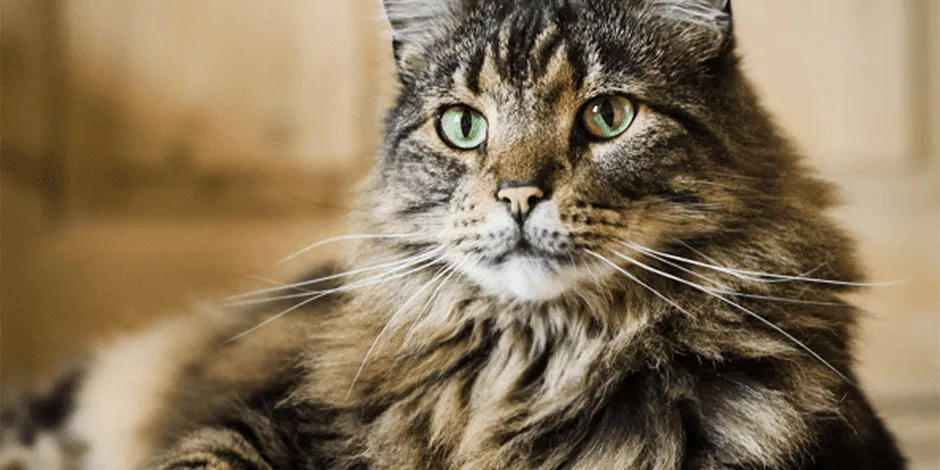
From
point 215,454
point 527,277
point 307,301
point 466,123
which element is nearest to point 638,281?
point 527,277

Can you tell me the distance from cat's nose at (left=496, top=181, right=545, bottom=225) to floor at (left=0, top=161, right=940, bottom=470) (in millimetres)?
1588

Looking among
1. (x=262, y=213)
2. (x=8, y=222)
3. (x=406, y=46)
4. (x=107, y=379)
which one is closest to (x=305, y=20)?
(x=262, y=213)

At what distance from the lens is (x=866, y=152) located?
2785 mm

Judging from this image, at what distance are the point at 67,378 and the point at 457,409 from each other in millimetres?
1181

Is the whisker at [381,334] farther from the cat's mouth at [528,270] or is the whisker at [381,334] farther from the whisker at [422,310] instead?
the cat's mouth at [528,270]

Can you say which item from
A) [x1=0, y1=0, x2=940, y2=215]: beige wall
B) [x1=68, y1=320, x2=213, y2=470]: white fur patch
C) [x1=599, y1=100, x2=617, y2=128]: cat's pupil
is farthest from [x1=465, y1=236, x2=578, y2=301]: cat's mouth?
[x1=0, y1=0, x2=940, y2=215]: beige wall

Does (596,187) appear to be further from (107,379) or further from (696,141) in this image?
(107,379)

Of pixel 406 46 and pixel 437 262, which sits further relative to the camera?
pixel 406 46

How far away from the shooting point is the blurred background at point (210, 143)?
9.13 feet

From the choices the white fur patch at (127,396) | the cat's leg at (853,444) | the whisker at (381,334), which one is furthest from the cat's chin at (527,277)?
the white fur patch at (127,396)

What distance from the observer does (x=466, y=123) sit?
1341mm

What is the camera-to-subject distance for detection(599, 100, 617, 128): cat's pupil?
1.25 metres

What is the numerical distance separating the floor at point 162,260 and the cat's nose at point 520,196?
159 centimetres

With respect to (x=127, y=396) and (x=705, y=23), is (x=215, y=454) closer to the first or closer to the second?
(x=127, y=396)
